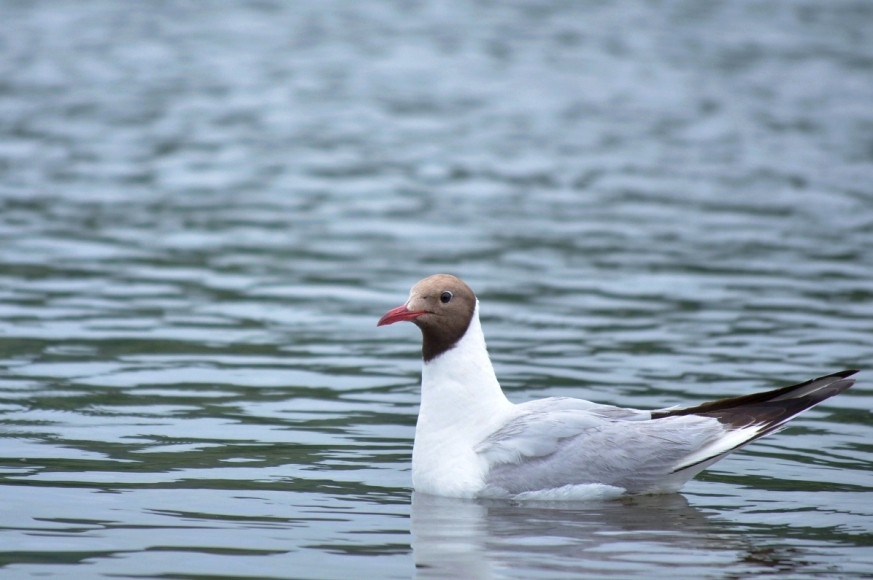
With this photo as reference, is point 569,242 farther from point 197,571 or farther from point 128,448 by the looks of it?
point 197,571

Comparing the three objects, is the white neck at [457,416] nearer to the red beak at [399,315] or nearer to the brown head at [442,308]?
the brown head at [442,308]

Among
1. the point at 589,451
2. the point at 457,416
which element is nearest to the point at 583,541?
the point at 589,451

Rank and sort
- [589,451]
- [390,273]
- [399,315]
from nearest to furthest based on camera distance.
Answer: [589,451], [399,315], [390,273]

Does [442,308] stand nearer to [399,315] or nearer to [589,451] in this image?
[399,315]

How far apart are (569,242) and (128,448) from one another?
8495 millimetres

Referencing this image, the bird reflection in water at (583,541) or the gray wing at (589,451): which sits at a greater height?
the gray wing at (589,451)

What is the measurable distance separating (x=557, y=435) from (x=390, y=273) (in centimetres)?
713

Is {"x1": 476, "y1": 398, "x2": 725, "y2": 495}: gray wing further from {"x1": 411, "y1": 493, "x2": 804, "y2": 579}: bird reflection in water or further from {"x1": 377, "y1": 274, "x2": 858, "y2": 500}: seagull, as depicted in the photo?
{"x1": 411, "y1": 493, "x2": 804, "y2": 579}: bird reflection in water

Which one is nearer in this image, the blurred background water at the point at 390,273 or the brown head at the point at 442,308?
the blurred background water at the point at 390,273

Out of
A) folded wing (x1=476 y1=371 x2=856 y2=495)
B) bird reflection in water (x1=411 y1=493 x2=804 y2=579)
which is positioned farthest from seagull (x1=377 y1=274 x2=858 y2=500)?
bird reflection in water (x1=411 y1=493 x2=804 y2=579)

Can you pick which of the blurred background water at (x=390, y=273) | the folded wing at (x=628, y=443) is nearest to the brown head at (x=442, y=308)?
the folded wing at (x=628, y=443)

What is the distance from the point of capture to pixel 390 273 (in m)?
15.3

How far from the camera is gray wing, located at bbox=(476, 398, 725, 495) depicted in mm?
8320

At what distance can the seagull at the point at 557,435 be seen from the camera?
832 cm
